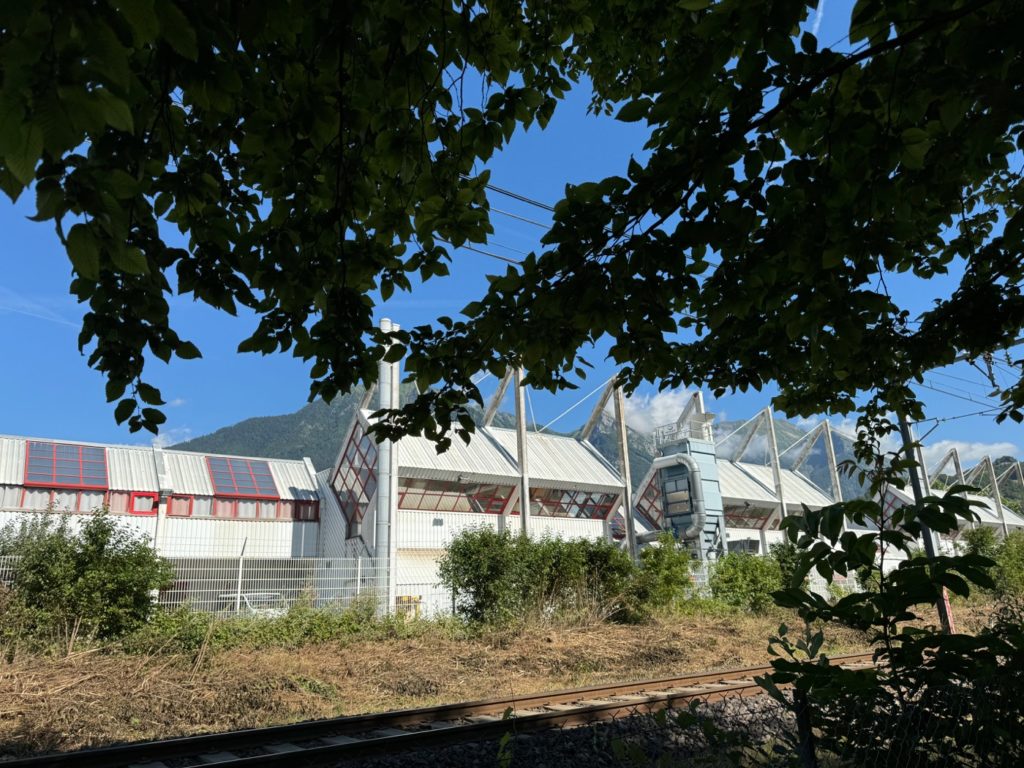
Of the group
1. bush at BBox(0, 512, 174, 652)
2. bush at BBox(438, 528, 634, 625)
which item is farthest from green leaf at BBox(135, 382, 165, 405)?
bush at BBox(438, 528, 634, 625)

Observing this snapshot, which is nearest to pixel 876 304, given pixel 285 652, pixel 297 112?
pixel 297 112

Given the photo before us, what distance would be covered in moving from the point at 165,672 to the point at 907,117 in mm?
10661

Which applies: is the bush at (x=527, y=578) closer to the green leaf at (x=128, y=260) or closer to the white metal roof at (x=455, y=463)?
the white metal roof at (x=455, y=463)

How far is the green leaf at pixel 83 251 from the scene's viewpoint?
3.98 ft

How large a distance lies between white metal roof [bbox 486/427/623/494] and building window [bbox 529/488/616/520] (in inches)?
22.1

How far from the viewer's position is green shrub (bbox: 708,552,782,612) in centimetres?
1958

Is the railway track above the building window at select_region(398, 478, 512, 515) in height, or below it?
below

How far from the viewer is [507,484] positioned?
24281 millimetres

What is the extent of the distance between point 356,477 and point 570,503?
30.2 feet

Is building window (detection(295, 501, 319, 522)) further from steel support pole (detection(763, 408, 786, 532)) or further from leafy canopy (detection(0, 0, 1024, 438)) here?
leafy canopy (detection(0, 0, 1024, 438))

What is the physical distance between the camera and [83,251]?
1233 millimetres

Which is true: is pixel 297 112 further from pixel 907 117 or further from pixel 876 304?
pixel 876 304

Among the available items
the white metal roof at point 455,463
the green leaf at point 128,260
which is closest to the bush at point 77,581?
the white metal roof at point 455,463

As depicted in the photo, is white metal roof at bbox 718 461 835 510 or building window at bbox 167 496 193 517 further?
white metal roof at bbox 718 461 835 510
